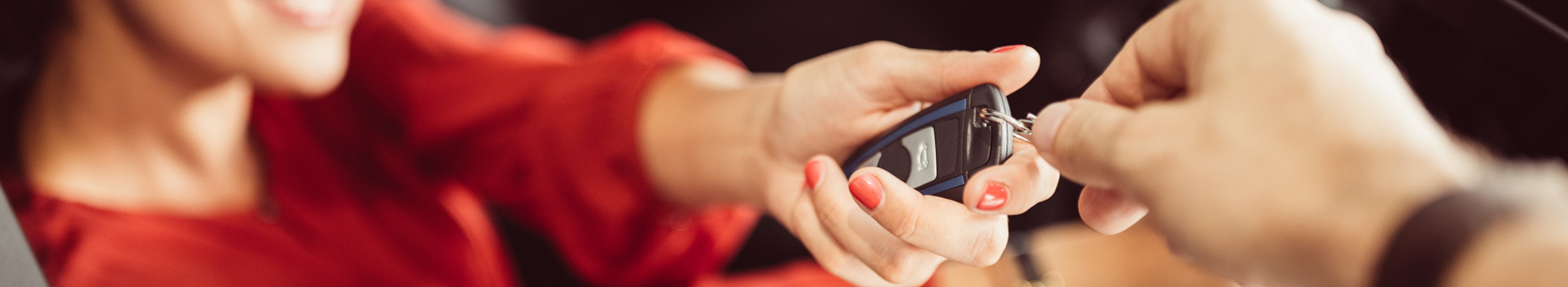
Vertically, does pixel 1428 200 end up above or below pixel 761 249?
above

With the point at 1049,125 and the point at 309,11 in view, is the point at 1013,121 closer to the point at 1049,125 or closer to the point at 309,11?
the point at 1049,125

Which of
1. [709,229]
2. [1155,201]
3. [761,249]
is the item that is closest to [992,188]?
[1155,201]

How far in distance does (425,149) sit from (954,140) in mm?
453

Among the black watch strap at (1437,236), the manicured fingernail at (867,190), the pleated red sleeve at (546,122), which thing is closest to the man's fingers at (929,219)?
the manicured fingernail at (867,190)

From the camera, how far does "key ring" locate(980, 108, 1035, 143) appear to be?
0.88 ft

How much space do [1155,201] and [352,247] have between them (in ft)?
1.57

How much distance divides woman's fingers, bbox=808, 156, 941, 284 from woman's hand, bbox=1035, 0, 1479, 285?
11 centimetres

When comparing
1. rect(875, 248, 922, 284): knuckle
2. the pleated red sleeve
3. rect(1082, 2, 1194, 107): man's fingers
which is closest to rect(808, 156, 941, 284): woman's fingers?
rect(875, 248, 922, 284): knuckle

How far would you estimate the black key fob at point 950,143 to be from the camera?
274 mm

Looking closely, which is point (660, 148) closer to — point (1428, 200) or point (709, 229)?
point (709, 229)

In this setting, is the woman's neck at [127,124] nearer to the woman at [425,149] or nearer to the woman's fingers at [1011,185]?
the woman at [425,149]

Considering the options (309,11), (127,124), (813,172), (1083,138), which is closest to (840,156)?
(813,172)

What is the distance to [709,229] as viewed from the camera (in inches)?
23.6

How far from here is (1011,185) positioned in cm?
27
